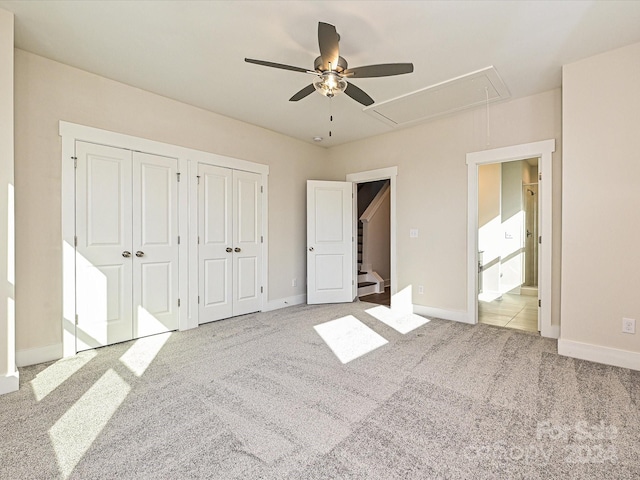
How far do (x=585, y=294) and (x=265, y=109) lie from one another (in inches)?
155

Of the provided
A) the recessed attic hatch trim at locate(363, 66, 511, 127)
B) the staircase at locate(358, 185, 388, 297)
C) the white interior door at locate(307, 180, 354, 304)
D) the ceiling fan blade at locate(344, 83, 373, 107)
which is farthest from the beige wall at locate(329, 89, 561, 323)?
the ceiling fan blade at locate(344, 83, 373, 107)

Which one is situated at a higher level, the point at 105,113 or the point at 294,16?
the point at 294,16

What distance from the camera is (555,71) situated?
2973 mm

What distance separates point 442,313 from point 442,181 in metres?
1.81

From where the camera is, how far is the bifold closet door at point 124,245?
9.82 feet

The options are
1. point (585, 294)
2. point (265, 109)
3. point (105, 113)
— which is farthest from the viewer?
point (265, 109)

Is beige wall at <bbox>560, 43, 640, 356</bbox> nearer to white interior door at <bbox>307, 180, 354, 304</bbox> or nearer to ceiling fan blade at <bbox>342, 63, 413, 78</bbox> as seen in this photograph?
ceiling fan blade at <bbox>342, 63, 413, 78</bbox>

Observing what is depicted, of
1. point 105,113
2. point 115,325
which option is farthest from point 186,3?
point 115,325

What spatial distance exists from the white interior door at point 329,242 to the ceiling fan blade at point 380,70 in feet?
9.05

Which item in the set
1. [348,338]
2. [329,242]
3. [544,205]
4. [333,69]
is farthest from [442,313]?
[333,69]

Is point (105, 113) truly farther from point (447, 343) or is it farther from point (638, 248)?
point (638, 248)

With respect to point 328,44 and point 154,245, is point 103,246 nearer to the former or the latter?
point 154,245

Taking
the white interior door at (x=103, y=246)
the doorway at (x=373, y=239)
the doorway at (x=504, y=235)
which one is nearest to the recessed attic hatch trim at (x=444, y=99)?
the doorway at (x=373, y=239)

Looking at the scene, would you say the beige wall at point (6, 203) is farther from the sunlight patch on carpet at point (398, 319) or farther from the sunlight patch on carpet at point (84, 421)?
the sunlight patch on carpet at point (398, 319)
